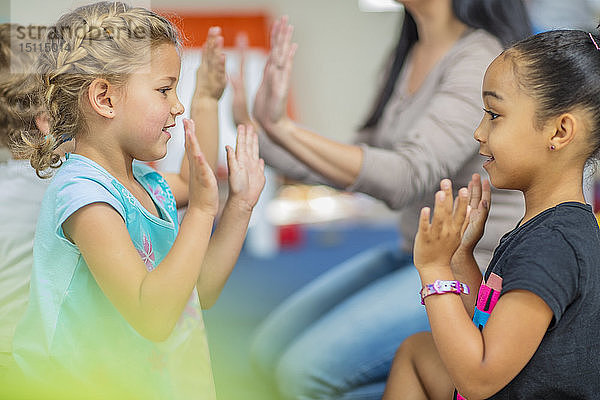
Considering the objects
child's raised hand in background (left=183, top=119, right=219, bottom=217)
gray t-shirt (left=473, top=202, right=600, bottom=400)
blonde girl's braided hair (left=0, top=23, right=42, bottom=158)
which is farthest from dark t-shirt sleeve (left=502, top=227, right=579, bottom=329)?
blonde girl's braided hair (left=0, top=23, right=42, bottom=158)

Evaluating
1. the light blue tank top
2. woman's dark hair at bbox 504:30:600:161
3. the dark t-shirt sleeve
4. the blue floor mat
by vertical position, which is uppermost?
woman's dark hair at bbox 504:30:600:161

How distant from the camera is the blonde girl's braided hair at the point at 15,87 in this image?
70 cm

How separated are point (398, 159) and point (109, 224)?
18.4 inches

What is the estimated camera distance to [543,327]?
0.57 metres

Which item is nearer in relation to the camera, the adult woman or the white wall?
the adult woman

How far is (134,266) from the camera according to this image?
1.98 ft

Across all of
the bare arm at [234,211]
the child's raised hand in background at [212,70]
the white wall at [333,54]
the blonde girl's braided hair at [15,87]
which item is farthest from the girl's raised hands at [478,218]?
the white wall at [333,54]

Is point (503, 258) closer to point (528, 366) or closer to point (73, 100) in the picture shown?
point (528, 366)

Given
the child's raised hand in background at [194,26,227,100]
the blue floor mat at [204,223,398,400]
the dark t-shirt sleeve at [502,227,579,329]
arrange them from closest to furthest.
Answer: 1. the dark t-shirt sleeve at [502,227,579,329]
2. the child's raised hand in background at [194,26,227,100]
3. the blue floor mat at [204,223,398,400]

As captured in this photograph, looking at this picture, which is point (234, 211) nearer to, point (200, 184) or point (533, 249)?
point (200, 184)

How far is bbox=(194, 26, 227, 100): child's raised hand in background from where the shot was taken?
851mm

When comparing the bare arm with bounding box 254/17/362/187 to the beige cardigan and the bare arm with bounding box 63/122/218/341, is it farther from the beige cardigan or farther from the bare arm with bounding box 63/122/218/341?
the bare arm with bounding box 63/122/218/341

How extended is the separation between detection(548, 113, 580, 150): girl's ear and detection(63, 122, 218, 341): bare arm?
32 centimetres

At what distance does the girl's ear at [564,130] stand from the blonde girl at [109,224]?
0.31 metres
